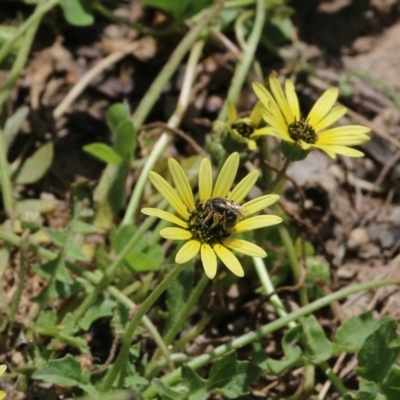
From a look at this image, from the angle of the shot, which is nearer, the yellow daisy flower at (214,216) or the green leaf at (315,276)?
the yellow daisy flower at (214,216)

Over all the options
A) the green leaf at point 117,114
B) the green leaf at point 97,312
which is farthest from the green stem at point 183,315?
the green leaf at point 117,114

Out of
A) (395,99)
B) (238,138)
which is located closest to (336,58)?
(395,99)

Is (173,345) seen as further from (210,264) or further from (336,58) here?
(336,58)

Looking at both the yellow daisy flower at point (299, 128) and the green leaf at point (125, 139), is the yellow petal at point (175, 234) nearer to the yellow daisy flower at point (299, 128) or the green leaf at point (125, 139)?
the yellow daisy flower at point (299, 128)

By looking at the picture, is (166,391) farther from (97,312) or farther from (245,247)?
(245,247)

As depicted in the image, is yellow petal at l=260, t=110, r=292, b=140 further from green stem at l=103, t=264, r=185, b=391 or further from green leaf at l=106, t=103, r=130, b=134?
green leaf at l=106, t=103, r=130, b=134

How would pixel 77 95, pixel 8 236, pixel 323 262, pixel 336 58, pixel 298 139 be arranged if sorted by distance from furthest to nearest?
pixel 336 58 < pixel 77 95 < pixel 323 262 < pixel 8 236 < pixel 298 139

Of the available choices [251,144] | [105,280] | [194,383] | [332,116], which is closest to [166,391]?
[194,383]

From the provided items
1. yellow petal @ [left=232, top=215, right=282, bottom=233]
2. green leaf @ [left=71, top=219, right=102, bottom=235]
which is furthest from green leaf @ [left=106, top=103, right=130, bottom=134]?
yellow petal @ [left=232, top=215, right=282, bottom=233]
